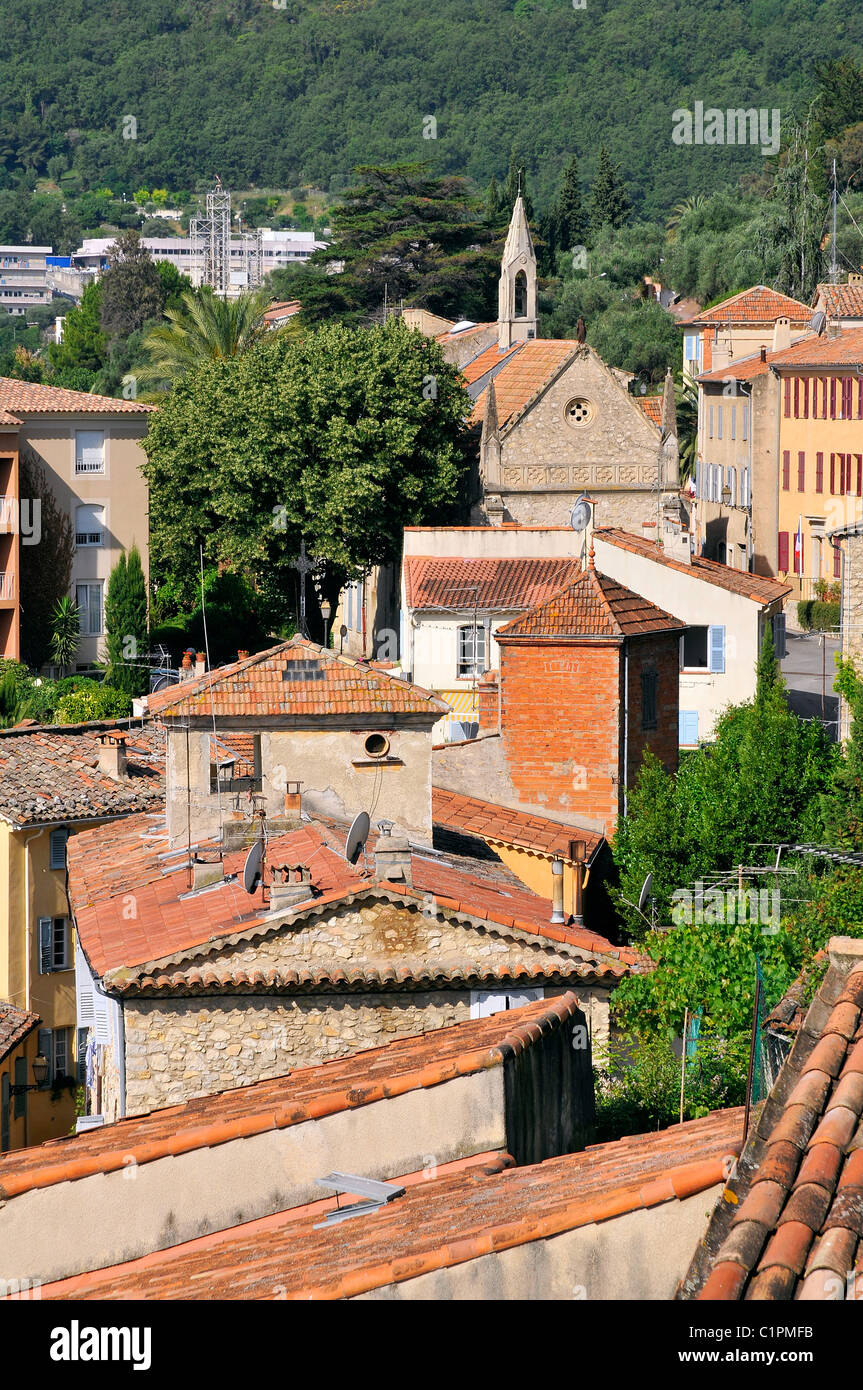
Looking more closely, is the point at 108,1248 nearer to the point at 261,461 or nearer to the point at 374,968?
the point at 374,968

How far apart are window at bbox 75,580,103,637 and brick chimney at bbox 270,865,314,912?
36556 mm

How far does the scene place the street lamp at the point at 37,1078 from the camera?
30.2m

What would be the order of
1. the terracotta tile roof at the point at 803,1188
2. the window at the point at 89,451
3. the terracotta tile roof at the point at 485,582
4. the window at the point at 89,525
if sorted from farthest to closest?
the window at the point at 89,525
the window at the point at 89,451
the terracotta tile roof at the point at 485,582
the terracotta tile roof at the point at 803,1188

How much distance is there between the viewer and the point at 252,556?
2056 inches

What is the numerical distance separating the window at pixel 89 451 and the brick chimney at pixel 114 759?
20534 mm

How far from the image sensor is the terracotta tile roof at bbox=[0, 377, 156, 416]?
53.2 m

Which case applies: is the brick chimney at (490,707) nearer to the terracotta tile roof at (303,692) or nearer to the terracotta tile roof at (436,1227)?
the terracotta tile roof at (303,692)

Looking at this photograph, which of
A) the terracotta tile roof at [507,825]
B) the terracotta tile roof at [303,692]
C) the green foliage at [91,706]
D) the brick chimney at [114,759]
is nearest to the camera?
the terracotta tile roof at [303,692]

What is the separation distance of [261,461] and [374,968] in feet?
116

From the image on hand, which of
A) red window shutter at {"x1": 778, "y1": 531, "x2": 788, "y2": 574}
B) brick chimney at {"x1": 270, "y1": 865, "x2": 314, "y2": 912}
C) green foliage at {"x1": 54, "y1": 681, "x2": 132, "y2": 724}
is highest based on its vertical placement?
red window shutter at {"x1": 778, "y1": 531, "x2": 788, "y2": 574}

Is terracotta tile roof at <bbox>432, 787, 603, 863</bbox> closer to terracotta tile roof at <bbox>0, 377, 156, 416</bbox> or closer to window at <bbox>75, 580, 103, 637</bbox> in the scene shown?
window at <bbox>75, 580, 103, 637</bbox>

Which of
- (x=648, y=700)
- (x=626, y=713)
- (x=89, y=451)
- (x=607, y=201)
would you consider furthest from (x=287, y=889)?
(x=607, y=201)

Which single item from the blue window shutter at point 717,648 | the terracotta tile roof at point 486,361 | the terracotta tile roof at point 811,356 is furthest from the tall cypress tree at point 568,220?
the blue window shutter at point 717,648

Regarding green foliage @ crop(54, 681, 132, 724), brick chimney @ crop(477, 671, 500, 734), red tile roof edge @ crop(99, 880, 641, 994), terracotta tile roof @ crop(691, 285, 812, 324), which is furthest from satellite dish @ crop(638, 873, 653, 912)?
terracotta tile roof @ crop(691, 285, 812, 324)
